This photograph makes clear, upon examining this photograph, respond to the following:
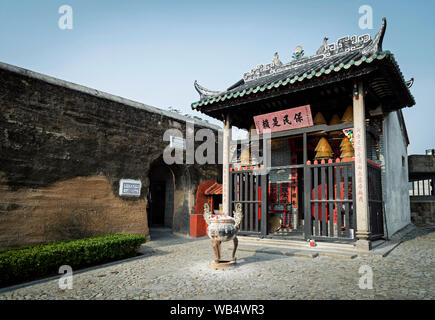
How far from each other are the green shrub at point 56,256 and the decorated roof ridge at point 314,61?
480 cm

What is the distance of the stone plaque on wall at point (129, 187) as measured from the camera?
9469 mm

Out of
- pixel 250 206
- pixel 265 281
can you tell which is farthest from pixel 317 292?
pixel 250 206

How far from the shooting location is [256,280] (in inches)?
178

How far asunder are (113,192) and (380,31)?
340 inches

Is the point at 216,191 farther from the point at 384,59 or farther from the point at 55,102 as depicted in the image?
the point at 384,59

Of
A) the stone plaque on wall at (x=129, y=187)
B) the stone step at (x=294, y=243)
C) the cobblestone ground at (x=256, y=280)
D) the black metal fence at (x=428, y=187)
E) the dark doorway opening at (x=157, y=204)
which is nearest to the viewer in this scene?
the cobblestone ground at (x=256, y=280)

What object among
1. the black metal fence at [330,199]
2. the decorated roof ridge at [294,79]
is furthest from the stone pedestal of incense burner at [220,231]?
the decorated roof ridge at [294,79]

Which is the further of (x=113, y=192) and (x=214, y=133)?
(x=214, y=133)

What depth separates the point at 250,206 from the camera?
823 centimetres

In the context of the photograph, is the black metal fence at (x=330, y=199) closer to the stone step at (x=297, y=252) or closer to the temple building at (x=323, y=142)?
the temple building at (x=323, y=142)

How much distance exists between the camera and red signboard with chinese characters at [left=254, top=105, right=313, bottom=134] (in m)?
7.57

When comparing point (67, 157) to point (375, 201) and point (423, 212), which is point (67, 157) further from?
point (423, 212)

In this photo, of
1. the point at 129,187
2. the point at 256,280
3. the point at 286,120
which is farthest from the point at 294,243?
the point at 129,187

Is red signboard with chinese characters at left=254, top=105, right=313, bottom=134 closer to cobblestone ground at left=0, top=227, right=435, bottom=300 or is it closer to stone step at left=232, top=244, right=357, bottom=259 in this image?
stone step at left=232, top=244, right=357, bottom=259
